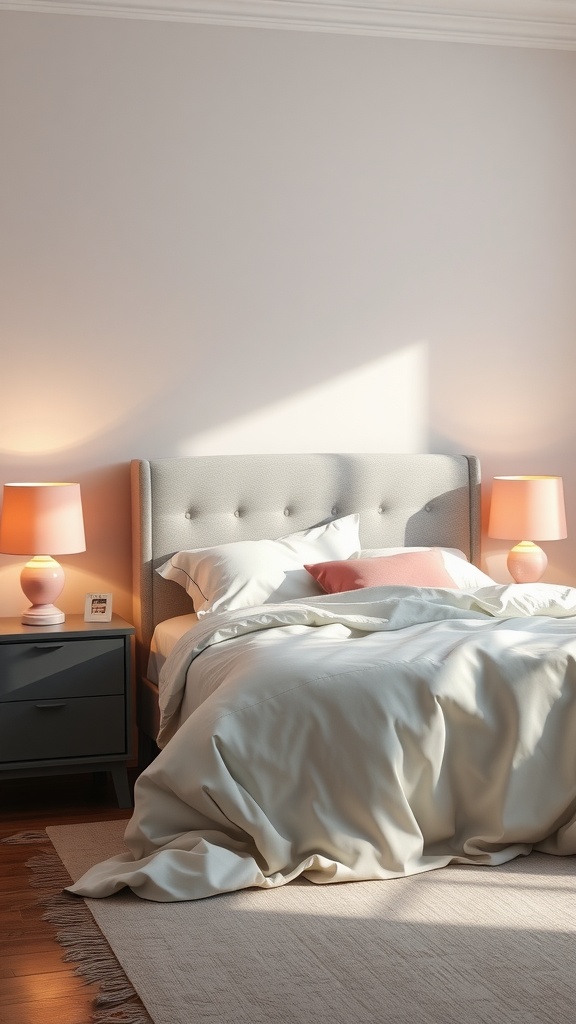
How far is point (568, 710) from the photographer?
115 inches

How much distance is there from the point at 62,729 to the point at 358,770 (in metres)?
1.41

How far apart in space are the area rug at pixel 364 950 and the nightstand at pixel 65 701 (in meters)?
1.06

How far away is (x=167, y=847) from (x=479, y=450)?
2631mm

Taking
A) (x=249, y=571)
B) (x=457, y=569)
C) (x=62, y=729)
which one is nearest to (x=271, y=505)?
(x=249, y=571)

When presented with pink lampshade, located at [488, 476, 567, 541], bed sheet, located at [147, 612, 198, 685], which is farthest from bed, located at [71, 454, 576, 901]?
pink lampshade, located at [488, 476, 567, 541]

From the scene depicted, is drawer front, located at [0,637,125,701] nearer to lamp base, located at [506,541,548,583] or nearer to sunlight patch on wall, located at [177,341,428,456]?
sunlight patch on wall, located at [177,341,428,456]

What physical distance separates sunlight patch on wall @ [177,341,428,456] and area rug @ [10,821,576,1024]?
214 cm

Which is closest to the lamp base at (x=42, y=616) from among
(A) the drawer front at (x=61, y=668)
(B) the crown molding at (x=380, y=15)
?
(A) the drawer front at (x=61, y=668)

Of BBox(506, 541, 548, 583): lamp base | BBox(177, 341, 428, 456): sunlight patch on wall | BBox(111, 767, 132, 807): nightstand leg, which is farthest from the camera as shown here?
BBox(506, 541, 548, 583): lamp base

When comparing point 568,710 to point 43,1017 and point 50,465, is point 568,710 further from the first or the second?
point 50,465

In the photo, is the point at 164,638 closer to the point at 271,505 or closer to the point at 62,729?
the point at 62,729

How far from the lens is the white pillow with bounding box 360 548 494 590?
163 inches

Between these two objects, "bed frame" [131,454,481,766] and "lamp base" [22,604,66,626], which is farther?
"bed frame" [131,454,481,766]

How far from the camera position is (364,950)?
2.37 metres
